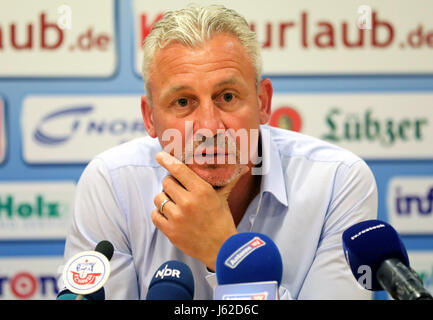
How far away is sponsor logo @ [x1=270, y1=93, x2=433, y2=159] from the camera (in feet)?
9.86

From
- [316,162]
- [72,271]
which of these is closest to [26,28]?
[316,162]

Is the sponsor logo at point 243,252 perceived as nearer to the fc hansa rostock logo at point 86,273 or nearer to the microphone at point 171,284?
the microphone at point 171,284

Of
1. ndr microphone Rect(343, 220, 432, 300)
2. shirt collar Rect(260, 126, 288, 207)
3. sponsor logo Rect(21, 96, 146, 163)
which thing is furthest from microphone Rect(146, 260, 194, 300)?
sponsor logo Rect(21, 96, 146, 163)

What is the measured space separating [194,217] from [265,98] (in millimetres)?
626

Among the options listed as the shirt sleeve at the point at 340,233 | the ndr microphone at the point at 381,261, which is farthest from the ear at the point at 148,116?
the ndr microphone at the point at 381,261

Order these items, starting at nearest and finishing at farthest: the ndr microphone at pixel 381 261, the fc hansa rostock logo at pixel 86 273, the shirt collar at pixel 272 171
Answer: the ndr microphone at pixel 381 261, the fc hansa rostock logo at pixel 86 273, the shirt collar at pixel 272 171

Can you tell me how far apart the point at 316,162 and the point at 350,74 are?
4.20 ft

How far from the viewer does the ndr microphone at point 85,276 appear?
3.23 feet

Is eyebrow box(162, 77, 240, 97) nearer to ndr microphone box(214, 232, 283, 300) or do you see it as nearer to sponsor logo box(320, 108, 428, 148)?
ndr microphone box(214, 232, 283, 300)

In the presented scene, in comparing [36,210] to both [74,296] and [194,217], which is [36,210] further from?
[74,296]

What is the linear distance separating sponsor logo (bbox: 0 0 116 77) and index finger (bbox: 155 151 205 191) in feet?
4.83

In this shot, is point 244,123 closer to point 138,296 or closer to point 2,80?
point 138,296

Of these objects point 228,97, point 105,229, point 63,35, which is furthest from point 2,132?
point 228,97

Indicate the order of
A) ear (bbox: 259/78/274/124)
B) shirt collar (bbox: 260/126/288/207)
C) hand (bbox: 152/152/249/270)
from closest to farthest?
hand (bbox: 152/152/249/270), shirt collar (bbox: 260/126/288/207), ear (bbox: 259/78/274/124)
